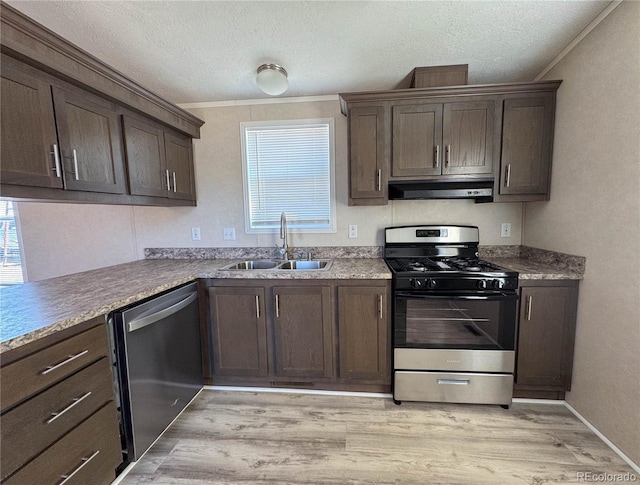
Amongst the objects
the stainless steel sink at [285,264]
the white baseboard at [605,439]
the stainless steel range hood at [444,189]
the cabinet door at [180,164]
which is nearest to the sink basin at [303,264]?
the stainless steel sink at [285,264]

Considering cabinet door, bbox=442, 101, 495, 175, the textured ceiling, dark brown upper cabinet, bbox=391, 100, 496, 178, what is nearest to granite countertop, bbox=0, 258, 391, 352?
dark brown upper cabinet, bbox=391, 100, 496, 178

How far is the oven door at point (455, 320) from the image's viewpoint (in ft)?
5.81

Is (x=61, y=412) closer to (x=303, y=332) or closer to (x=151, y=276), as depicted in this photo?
(x=151, y=276)

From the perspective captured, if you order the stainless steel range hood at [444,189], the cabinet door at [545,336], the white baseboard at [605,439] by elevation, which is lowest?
the white baseboard at [605,439]

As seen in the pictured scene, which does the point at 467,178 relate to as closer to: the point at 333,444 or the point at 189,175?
the point at 333,444

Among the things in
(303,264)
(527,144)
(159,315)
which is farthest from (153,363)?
(527,144)

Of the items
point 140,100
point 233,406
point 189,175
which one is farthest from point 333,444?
point 140,100

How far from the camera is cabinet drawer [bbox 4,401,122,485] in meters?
0.98

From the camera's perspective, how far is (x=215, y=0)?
4.40ft

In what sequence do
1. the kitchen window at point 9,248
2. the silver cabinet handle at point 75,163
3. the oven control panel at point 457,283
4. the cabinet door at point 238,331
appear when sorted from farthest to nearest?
the kitchen window at point 9,248 → the cabinet door at point 238,331 → the oven control panel at point 457,283 → the silver cabinet handle at point 75,163

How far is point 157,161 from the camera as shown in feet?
6.75

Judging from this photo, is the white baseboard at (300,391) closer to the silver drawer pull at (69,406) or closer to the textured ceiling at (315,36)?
the silver drawer pull at (69,406)

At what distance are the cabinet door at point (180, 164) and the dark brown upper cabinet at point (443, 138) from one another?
74.3 inches

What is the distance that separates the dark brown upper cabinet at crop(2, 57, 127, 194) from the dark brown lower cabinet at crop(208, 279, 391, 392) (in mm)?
1036
